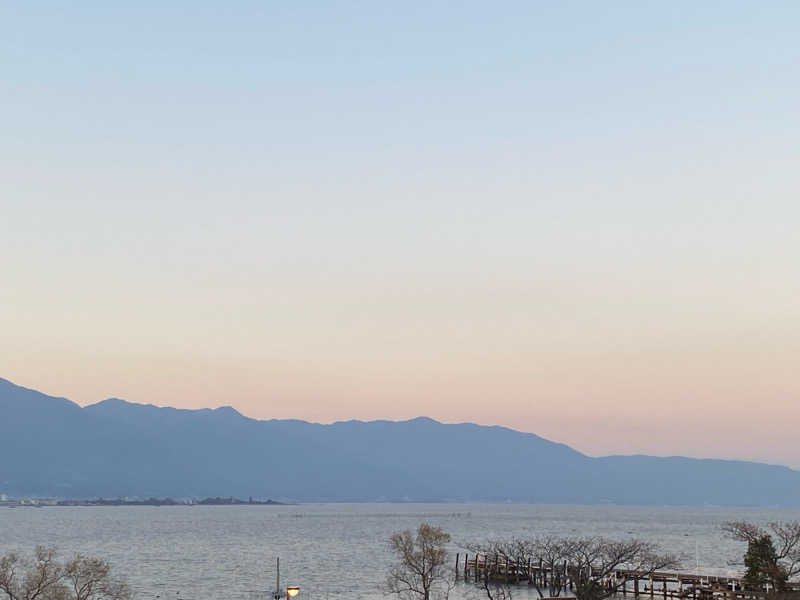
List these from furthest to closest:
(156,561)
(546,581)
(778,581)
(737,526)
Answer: (156,561) < (546,581) < (737,526) < (778,581)

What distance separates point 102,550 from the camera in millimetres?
190625

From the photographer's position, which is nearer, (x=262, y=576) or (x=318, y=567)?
(x=262, y=576)

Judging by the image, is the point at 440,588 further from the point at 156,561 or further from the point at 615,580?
the point at 156,561

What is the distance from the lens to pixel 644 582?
128m

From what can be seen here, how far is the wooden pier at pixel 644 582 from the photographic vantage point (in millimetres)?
93938

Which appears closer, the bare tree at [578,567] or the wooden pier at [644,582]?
the bare tree at [578,567]

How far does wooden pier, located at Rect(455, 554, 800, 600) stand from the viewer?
93.9 metres

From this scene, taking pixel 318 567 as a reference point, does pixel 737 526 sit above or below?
above

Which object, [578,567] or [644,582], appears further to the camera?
[644,582]

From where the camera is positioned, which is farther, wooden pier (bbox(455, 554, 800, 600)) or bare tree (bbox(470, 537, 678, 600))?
wooden pier (bbox(455, 554, 800, 600))

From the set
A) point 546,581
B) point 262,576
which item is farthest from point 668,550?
point 262,576

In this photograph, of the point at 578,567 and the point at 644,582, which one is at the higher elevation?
the point at 578,567

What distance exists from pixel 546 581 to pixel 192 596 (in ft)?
146

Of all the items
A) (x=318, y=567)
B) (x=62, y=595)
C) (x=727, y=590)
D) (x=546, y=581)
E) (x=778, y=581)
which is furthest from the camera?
(x=318, y=567)
